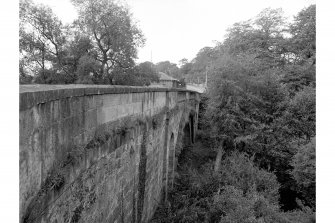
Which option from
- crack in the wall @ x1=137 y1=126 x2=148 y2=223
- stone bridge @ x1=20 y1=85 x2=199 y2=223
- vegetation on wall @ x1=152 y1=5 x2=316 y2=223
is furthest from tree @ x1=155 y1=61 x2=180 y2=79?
stone bridge @ x1=20 y1=85 x2=199 y2=223

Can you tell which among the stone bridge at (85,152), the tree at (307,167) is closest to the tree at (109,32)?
the stone bridge at (85,152)

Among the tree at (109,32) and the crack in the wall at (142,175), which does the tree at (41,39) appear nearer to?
the tree at (109,32)

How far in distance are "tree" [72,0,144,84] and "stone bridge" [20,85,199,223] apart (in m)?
11.2

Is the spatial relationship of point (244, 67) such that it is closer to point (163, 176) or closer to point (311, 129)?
point (311, 129)

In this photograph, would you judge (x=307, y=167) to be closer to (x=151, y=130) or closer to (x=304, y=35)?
(x=151, y=130)

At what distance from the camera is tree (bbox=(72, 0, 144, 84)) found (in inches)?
658

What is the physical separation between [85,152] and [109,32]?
48.7ft

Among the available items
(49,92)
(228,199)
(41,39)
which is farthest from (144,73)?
(49,92)

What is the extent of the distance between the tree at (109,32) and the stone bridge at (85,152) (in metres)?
11.2

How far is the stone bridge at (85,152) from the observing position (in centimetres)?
231

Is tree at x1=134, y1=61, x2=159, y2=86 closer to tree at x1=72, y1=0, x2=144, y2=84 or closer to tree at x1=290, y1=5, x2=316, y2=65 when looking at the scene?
tree at x1=72, y1=0, x2=144, y2=84

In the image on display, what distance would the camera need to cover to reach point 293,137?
41.1ft

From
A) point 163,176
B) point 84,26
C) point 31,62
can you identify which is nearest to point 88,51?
point 84,26

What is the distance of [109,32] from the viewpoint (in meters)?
16.6
